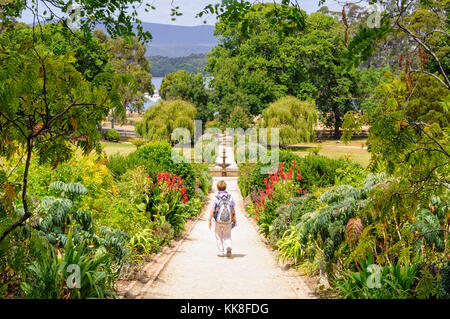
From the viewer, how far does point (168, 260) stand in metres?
8.05

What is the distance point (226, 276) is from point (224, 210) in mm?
1596

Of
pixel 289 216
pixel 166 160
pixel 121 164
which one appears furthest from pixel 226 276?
pixel 166 160

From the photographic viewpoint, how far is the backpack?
834 centimetres

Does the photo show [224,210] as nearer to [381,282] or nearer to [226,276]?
[226,276]

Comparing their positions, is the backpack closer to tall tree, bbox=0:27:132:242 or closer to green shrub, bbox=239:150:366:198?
green shrub, bbox=239:150:366:198

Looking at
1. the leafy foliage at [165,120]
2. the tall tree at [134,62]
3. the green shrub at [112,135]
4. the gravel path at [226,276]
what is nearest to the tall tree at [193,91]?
the green shrub at [112,135]

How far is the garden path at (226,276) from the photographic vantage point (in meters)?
6.22

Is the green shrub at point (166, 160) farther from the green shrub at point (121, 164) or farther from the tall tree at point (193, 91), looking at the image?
the tall tree at point (193, 91)

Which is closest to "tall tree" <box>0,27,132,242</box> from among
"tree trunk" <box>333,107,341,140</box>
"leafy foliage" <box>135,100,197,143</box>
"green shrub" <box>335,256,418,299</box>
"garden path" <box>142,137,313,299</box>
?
"garden path" <box>142,137,313,299</box>

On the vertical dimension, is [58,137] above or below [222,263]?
above

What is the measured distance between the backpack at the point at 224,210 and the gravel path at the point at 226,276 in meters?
0.69
